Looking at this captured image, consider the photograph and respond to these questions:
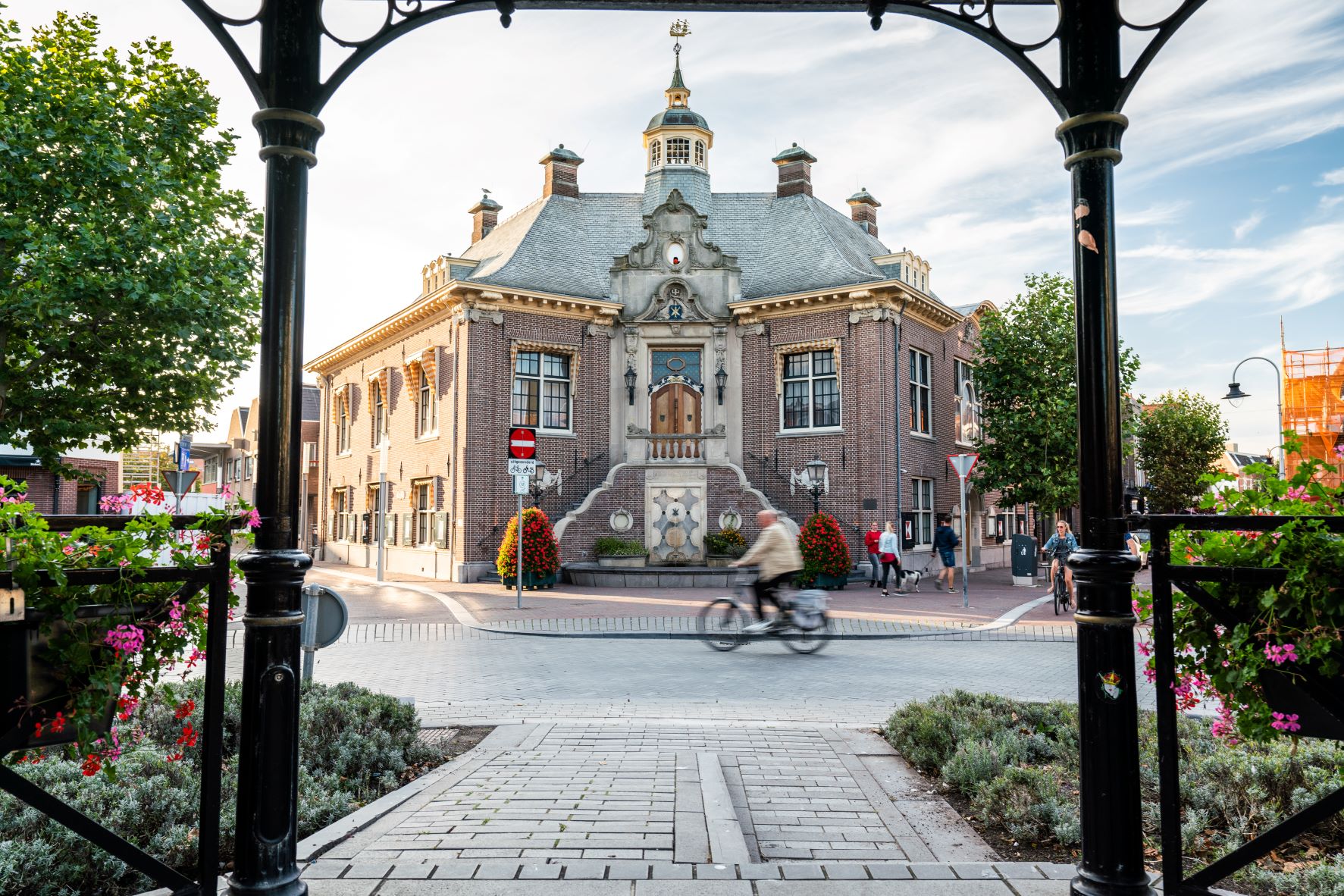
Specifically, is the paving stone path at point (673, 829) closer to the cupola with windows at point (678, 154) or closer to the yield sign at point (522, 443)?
the yield sign at point (522, 443)

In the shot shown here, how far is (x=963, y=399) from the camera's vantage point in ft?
101

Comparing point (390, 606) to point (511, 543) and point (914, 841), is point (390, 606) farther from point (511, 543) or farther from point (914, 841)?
point (914, 841)

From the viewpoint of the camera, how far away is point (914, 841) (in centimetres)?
429

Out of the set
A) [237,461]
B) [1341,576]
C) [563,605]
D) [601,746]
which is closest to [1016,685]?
[601,746]

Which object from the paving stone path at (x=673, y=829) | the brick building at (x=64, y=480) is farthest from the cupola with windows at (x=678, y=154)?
the paving stone path at (x=673, y=829)

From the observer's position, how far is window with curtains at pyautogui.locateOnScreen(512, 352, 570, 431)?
1017 inches

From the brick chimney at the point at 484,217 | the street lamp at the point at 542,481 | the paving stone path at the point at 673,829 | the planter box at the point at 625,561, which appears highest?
the brick chimney at the point at 484,217

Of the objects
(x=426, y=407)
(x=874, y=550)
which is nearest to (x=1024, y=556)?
(x=874, y=550)

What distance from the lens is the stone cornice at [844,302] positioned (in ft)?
81.3

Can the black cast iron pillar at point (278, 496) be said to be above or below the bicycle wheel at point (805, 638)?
above

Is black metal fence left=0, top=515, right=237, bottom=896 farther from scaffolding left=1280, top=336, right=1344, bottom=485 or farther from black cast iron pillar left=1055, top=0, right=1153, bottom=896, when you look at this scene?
scaffolding left=1280, top=336, right=1344, bottom=485

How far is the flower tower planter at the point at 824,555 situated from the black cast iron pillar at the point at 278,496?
Answer: 19.0 m

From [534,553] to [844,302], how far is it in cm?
1092

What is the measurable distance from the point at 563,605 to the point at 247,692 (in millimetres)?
14881
